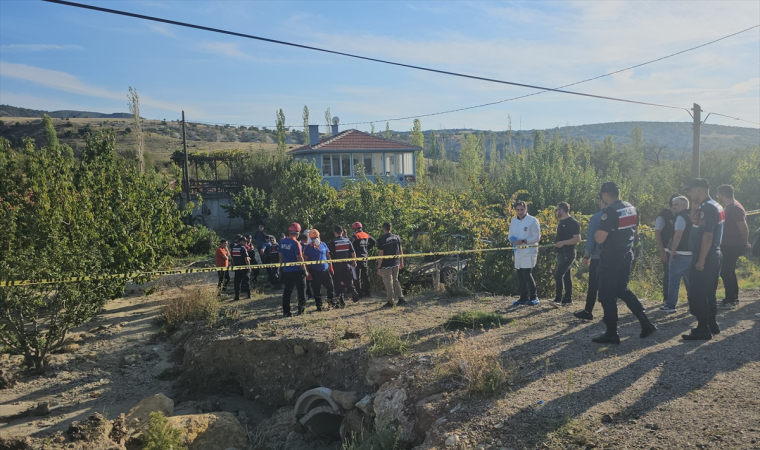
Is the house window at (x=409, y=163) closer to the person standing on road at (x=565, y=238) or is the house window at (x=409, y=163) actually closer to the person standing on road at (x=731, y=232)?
the person standing on road at (x=565, y=238)

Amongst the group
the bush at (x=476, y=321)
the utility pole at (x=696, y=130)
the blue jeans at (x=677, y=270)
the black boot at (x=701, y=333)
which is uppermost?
the utility pole at (x=696, y=130)

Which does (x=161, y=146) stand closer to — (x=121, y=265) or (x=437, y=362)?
(x=121, y=265)

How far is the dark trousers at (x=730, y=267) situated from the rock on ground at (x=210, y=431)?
7.60 meters

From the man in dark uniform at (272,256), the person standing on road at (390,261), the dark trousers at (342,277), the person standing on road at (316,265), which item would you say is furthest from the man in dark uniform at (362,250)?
the man in dark uniform at (272,256)

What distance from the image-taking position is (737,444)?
3979 mm

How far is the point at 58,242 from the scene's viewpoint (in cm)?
872

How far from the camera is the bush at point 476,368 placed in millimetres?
5320

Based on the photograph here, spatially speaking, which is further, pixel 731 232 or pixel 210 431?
pixel 731 232

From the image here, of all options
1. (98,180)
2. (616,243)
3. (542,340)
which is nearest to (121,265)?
(98,180)

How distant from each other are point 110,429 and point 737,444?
22.2 feet

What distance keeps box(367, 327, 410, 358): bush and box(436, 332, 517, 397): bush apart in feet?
2.56

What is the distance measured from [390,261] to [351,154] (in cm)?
2727

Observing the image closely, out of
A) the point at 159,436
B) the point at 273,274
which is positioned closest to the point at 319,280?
the point at 159,436

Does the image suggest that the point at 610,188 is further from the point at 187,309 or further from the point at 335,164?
the point at 335,164
